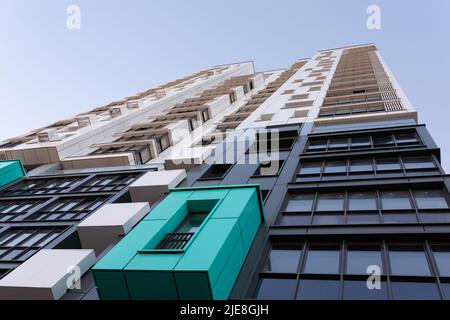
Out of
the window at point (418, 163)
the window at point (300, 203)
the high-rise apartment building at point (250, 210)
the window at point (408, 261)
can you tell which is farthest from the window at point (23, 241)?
the window at point (418, 163)

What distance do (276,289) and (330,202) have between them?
17.7ft

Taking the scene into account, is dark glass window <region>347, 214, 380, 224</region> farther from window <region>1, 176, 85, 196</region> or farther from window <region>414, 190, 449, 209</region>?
window <region>1, 176, 85, 196</region>

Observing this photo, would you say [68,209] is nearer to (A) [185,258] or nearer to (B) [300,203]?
(A) [185,258]

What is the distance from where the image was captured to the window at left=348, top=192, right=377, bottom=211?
46.1ft

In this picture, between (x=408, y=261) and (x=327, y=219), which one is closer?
(x=408, y=261)

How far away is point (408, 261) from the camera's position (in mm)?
10875

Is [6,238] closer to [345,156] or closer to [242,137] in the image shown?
[242,137]

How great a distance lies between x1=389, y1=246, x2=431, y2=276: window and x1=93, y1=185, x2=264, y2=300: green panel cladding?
15.1 ft

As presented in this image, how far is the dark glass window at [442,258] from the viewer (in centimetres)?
1015

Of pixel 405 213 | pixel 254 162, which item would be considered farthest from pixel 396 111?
Result: pixel 405 213

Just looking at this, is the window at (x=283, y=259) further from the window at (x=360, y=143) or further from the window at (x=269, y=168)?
the window at (x=360, y=143)

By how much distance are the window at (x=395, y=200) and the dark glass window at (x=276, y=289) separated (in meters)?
5.31

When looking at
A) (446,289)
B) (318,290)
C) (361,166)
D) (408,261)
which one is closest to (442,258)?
(408,261)

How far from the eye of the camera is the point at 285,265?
469 inches
